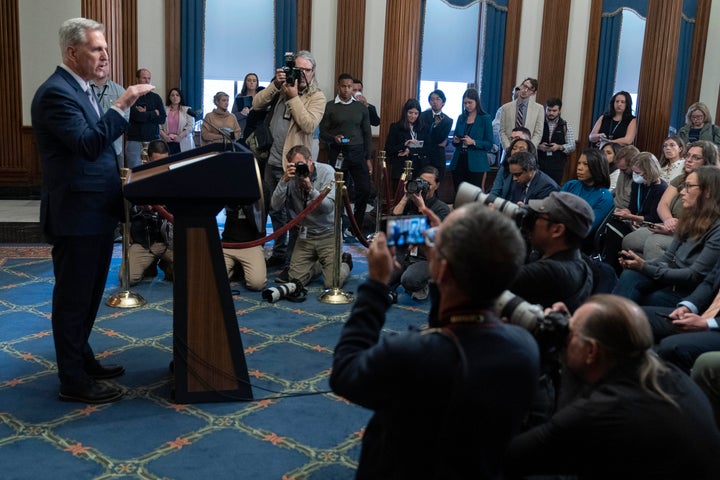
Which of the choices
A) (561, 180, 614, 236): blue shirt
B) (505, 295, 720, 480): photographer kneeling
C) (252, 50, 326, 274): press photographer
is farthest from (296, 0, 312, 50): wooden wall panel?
(505, 295, 720, 480): photographer kneeling

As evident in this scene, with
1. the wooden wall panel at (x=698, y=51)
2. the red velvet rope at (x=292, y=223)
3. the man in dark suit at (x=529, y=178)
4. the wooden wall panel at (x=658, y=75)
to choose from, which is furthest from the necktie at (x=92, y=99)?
the wooden wall panel at (x=698, y=51)

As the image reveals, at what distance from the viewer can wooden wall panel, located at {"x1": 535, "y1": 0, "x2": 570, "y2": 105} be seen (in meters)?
10.4

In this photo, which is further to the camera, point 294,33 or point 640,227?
point 294,33

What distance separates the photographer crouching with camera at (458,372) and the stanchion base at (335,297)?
3.44 meters

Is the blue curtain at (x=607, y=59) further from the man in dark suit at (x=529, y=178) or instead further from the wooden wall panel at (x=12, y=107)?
the wooden wall panel at (x=12, y=107)

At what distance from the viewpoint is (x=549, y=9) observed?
10383 mm

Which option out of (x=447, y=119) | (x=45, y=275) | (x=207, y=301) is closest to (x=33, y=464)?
(x=207, y=301)

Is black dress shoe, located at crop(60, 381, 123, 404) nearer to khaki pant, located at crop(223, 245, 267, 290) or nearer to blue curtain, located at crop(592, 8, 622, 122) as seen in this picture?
khaki pant, located at crop(223, 245, 267, 290)

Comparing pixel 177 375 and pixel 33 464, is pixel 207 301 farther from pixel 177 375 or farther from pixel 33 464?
pixel 33 464

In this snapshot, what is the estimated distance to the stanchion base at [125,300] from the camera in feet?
15.3

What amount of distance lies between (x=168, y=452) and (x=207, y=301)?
0.66m

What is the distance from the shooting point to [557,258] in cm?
268

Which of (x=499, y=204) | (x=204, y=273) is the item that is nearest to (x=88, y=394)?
(x=204, y=273)

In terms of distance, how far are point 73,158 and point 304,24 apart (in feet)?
23.1
